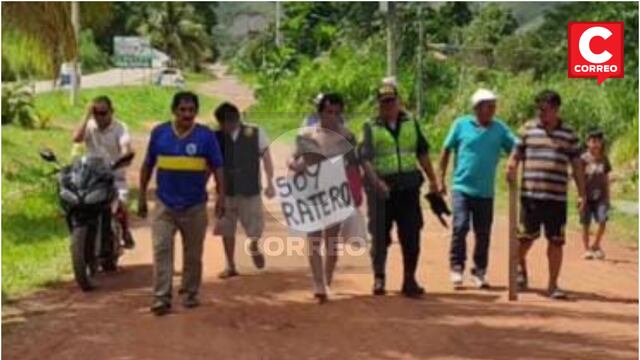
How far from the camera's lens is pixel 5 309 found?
8398 mm

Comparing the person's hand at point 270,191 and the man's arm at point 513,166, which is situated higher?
the man's arm at point 513,166

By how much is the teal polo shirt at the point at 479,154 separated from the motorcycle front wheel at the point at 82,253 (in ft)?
10.0

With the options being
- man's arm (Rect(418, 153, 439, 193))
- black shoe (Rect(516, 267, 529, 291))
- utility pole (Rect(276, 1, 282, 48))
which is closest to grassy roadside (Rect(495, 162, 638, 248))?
black shoe (Rect(516, 267, 529, 291))

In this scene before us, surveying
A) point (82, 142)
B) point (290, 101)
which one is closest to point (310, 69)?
point (290, 101)

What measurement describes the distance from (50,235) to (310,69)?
28.3m

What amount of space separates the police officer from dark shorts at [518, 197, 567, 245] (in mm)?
863

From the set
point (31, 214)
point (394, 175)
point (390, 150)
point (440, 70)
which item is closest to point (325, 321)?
point (394, 175)

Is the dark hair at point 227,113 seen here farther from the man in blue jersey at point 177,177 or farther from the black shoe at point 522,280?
the black shoe at point 522,280

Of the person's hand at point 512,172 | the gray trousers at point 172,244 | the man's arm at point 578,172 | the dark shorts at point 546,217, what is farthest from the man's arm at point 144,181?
the man's arm at point 578,172

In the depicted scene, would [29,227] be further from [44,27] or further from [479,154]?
[479,154]

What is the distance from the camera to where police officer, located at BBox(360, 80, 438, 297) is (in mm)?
8430

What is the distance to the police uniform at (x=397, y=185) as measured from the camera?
332 inches

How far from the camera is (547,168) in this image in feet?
27.9

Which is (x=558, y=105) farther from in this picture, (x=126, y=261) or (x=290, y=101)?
(x=290, y=101)
